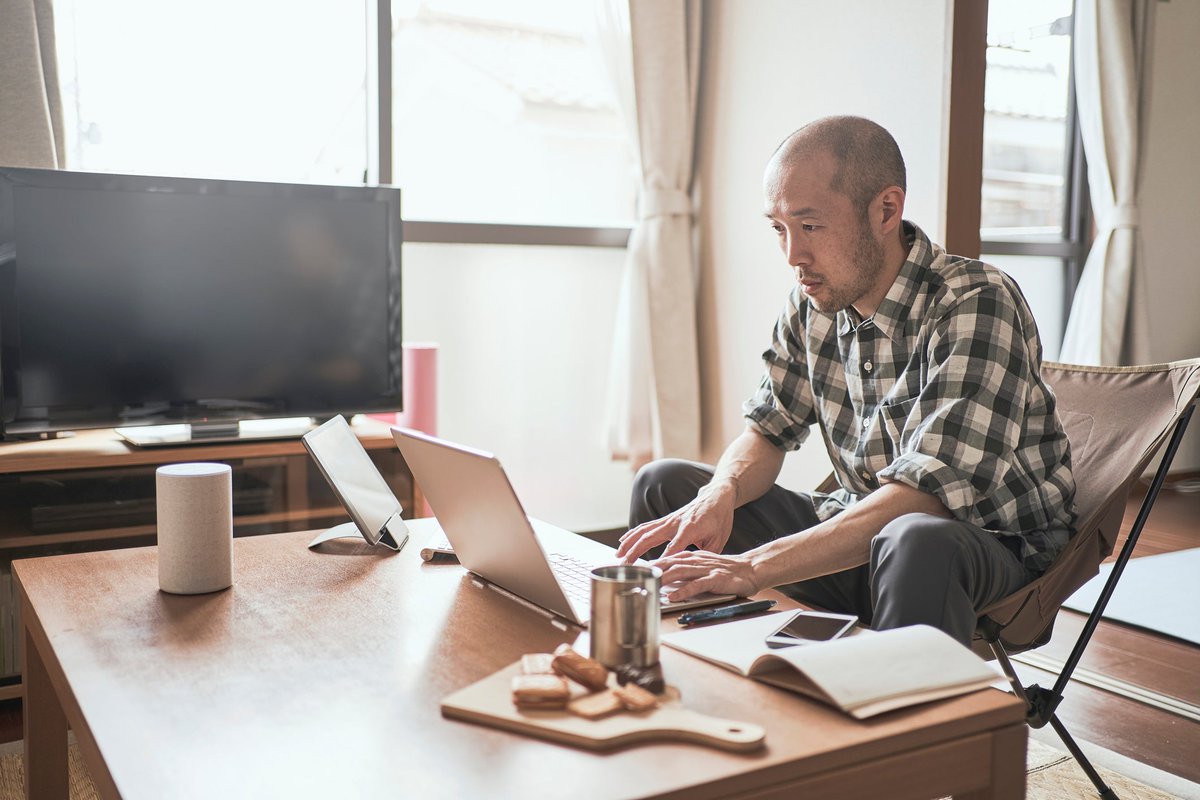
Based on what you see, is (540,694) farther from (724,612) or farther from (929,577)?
Answer: (929,577)

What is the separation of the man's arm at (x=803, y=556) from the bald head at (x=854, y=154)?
474 millimetres

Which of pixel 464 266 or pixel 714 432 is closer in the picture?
pixel 464 266

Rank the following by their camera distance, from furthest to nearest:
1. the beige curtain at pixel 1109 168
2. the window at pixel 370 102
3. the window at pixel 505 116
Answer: the beige curtain at pixel 1109 168
the window at pixel 505 116
the window at pixel 370 102

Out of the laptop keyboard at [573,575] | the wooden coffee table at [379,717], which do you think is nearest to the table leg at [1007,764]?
the wooden coffee table at [379,717]

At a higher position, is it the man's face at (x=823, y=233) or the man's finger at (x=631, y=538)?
the man's face at (x=823, y=233)

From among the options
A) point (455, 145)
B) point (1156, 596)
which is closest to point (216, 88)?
point (455, 145)

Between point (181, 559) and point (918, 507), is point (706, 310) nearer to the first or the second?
point (918, 507)

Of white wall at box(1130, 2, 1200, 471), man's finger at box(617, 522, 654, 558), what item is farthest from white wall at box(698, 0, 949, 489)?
white wall at box(1130, 2, 1200, 471)

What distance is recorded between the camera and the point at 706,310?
139 inches

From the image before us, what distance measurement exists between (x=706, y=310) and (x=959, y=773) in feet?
8.78

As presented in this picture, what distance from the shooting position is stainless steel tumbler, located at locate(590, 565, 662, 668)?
994 millimetres

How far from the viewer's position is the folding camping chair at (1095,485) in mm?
1548

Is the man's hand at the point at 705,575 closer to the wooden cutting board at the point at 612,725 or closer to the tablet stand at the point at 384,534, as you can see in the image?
the wooden cutting board at the point at 612,725

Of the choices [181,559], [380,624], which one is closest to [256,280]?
[181,559]
